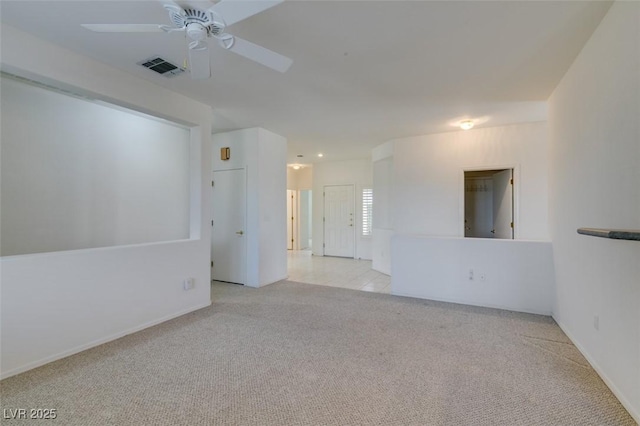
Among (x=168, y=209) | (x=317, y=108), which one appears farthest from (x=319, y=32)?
(x=168, y=209)

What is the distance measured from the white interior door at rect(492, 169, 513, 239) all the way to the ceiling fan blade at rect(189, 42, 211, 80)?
15.0ft

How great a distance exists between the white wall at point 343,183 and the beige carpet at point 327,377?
14.1 feet

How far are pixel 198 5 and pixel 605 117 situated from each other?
9.18 feet

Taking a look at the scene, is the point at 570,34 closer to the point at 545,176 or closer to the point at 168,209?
the point at 545,176

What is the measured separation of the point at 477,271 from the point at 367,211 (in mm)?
3770

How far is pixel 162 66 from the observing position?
109 inches

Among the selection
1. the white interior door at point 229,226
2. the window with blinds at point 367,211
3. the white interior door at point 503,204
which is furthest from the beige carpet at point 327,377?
the window with blinds at point 367,211

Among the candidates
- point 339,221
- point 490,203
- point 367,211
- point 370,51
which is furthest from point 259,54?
point 339,221

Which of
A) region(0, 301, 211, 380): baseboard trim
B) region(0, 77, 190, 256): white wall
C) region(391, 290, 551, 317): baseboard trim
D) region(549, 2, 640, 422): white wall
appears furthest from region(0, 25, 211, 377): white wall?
region(549, 2, 640, 422): white wall

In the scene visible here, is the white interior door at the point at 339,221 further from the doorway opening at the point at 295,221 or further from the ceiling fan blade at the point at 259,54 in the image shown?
the ceiling fan blade at the point at 259,54

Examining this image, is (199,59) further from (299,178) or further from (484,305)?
(299,178)

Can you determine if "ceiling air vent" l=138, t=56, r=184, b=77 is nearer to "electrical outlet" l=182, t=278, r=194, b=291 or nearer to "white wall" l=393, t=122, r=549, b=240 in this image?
"electrical outlet" l=182, t=278, r=194, b=291

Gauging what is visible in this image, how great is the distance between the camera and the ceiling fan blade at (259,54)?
1839 millimetres

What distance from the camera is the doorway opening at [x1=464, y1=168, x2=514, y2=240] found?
4.71 meters
